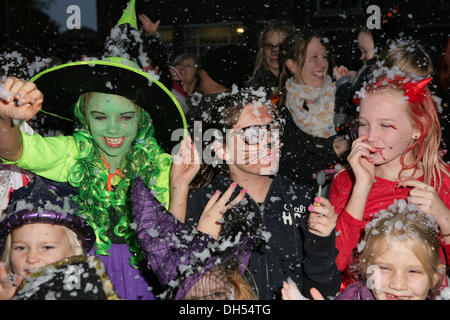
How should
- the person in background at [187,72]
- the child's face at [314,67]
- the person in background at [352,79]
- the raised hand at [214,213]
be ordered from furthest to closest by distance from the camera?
1. the person in background at [187,72]
2. the child's face at [314,67]
3. the person in background at [352,79]
4. the raised hand at [214,213]

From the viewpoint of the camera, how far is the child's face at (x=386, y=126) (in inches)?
78.4

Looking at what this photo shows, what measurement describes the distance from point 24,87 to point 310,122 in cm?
170

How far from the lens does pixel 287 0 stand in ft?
27.0

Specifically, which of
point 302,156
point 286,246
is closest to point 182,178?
point 286,246

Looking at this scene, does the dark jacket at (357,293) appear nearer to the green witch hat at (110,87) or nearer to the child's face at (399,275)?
the child's face at (399,275)

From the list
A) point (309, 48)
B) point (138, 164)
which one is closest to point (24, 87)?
point (138, 164)

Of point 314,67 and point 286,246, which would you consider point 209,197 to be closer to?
point 286,246

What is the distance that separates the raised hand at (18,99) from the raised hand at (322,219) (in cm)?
99

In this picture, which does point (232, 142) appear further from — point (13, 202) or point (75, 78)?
point (13, 202)

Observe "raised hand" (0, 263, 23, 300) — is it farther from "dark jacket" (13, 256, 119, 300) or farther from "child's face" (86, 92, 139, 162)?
"child's face" (86, 92, 139, 162)

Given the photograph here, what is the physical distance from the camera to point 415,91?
2057mm

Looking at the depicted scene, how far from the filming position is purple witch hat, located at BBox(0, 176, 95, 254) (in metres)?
1.70

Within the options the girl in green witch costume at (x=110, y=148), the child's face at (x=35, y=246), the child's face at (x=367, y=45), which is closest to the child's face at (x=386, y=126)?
the girl in green witch costume at (x=110, y=148)

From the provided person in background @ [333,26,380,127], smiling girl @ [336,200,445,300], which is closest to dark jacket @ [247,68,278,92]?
person in background @ [333,26,380,127]
